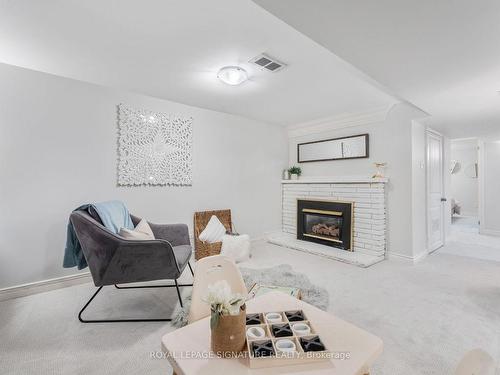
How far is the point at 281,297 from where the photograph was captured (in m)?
1.25

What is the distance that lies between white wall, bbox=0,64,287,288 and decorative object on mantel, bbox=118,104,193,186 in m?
0.09

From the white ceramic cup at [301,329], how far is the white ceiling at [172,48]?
5.89 ft

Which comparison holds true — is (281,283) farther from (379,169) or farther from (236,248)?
(379,169)

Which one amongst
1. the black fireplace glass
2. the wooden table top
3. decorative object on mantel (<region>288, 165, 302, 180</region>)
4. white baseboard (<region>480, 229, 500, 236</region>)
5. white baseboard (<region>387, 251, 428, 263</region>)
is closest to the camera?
the wooden table top

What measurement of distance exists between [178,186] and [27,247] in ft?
5.64

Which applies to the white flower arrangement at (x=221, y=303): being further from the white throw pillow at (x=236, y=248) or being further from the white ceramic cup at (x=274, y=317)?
the white throw pillow at (x=236, y=248)

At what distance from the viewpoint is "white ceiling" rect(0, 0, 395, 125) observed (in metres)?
1.67

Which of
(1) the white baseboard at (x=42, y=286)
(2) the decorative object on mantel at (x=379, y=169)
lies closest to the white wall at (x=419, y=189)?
(2) the decorative object on mantel at (x=379, y=169)

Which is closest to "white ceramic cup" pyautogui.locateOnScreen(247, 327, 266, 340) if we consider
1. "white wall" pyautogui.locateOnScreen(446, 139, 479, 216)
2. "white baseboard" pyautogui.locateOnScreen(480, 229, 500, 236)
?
"white baseboard" pyautogui.locateOnScreen(480, 229, 500, 236)

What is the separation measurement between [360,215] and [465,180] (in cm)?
638

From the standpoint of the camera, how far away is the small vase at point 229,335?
32.2 inches

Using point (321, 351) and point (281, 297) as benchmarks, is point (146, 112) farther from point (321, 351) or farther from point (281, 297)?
point (321, 351)

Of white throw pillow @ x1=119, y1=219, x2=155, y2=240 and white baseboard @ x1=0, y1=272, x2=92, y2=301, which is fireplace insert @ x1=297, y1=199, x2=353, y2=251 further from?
white baseboard @ x1=0, y1=272, x2=92, y2=301

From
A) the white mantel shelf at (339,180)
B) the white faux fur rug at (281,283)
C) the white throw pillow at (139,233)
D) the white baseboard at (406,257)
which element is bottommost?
the white faux fur rug at (281,283)
